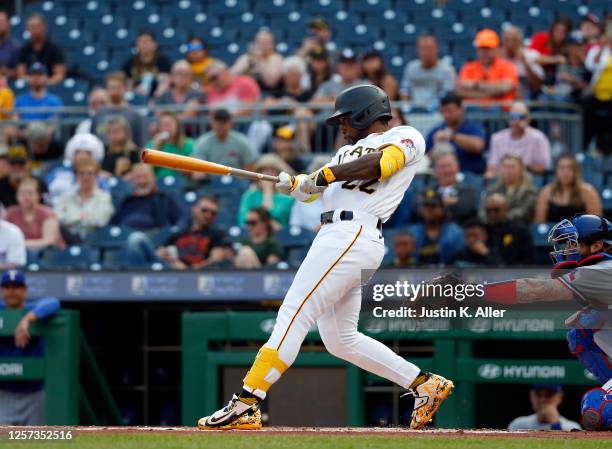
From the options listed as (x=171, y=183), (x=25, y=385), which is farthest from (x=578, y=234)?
(x=171, y=183)

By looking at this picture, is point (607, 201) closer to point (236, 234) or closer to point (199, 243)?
point (236, 234)

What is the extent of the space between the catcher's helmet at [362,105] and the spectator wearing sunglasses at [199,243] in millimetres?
3893

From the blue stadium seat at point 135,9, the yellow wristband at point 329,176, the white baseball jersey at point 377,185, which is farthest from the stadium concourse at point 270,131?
the yellow wristband at point 329,176

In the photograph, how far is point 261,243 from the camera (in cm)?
995

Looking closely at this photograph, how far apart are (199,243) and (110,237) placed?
2.74 ft

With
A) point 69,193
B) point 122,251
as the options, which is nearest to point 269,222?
point 122,251

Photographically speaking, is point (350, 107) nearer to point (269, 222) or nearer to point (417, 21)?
point (269, 222)

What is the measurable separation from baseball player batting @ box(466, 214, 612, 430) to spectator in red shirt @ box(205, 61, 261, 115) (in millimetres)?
6200

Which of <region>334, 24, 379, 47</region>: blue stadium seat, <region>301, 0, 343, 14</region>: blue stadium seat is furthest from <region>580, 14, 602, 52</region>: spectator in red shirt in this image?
<region>301, 0, 343, 14</region>: blue stadium seat

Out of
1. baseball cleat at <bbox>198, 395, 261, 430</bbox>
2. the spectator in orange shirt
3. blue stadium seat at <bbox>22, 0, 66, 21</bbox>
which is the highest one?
blue stadium seat at <bbox>22, 0, 66, 21</bbox>

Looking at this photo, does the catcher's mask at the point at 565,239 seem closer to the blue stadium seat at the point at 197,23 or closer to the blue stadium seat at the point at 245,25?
the blue stadium seat at the point at 245,25

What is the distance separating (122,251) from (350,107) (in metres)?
4.60

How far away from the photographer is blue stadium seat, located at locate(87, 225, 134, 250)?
10.5 m

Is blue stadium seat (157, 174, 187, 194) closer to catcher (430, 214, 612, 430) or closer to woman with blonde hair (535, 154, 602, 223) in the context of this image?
woman with blonde hair (535, 154, 602, 223)
